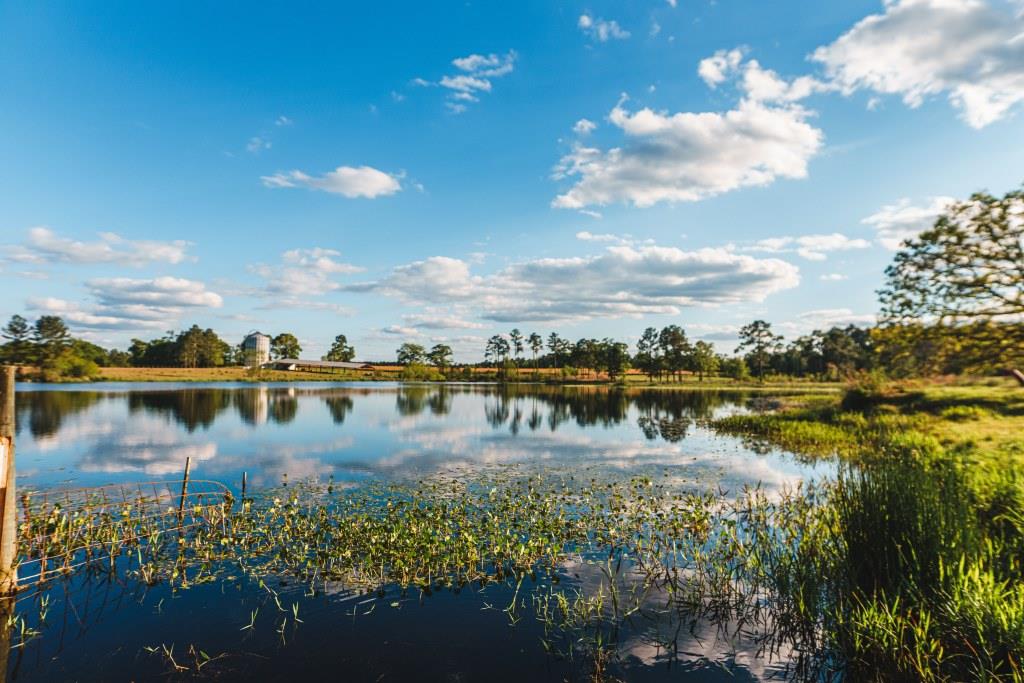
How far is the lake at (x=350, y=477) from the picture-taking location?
29.0 ft

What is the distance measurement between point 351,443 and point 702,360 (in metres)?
130

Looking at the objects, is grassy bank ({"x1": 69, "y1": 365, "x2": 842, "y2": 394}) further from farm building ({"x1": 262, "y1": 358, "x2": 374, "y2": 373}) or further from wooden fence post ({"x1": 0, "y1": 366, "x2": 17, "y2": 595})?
wooden fence post ({"x1": 0, "y1": 366, "x2": 17, "y2": 595})

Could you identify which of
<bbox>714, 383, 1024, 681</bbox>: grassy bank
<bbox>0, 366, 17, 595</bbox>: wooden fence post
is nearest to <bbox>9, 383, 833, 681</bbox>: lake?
<bbox>0, 366, 17, 595</bbox>: wooden fence post

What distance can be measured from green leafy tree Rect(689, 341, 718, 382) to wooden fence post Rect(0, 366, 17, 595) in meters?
151

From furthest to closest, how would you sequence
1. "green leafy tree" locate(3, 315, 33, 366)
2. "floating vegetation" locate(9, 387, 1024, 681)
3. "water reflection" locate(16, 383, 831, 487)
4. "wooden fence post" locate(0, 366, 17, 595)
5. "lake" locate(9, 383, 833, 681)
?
"green leafy tree" locate(3, 315, 33, 366)
"water reflection" locate(16, 383, 831, 487)
"wooden fence post" locate(0, 366, 17, 595)
"lake" locate(9, 383, 833, 681)
"floating vegetation" locate(9, 387, 1024, 681)

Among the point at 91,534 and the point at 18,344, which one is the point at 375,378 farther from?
the point at 91,534

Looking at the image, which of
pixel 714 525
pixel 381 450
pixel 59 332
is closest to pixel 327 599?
pixel 714 525

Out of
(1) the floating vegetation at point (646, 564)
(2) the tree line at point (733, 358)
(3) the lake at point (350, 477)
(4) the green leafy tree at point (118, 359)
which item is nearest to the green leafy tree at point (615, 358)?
(2) the tree line at point (733, 358)

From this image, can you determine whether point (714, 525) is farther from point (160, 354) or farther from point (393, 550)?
point (160, 354)

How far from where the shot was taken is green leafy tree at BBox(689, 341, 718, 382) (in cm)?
14675

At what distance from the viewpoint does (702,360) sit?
146250 millimetres

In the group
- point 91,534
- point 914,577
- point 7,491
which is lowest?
point 91,534

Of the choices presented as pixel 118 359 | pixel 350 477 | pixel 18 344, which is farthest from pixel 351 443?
pixel 118 359

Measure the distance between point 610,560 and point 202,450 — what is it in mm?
28875
